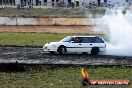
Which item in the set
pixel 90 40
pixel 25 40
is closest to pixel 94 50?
pixel 90 40

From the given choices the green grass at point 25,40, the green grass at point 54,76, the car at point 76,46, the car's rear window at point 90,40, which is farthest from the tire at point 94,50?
the green grass at point 54,76

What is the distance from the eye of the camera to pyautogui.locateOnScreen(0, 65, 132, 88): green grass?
15.1 metres

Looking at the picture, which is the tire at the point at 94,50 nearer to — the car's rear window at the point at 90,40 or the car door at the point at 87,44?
the car door at the point at 87,44

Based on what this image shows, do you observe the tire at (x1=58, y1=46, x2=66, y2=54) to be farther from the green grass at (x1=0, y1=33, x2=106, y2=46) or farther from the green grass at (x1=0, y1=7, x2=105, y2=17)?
the green grass at (x1=0, y1=7, x2=105, y2=17)

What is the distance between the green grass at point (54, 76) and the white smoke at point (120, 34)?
25.9ft

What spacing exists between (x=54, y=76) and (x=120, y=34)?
43.9 ft

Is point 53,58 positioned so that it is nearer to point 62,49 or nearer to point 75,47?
point 62,49

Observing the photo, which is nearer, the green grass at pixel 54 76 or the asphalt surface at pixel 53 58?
the green grass at pixel 54 76

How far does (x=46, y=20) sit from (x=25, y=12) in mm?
10050

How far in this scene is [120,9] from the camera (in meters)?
33.7

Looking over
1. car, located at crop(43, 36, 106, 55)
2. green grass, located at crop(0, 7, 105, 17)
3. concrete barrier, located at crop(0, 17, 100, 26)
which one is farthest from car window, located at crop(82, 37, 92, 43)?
green grass, located at crop(0, 7, 105, 17)

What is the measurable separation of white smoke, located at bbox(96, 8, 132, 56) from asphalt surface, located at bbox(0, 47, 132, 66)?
2.03 meters

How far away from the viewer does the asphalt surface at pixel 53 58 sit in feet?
70.4

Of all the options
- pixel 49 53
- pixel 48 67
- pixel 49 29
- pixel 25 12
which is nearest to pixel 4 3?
pixel 25 12
